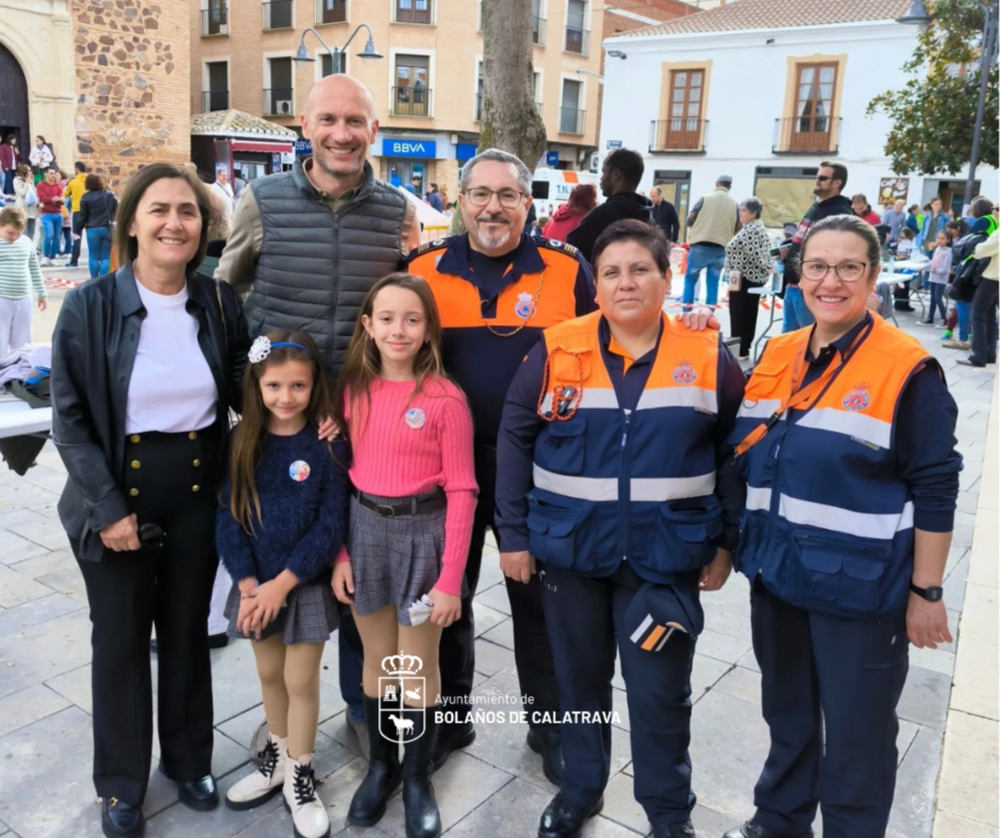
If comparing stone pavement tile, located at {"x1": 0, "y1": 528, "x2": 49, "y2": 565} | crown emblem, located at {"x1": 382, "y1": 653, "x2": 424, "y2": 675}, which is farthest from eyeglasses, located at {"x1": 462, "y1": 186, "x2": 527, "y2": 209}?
stone pavement tile, located at {"x1": 0, "y1": 528, "x2": 49, "y2": 565}

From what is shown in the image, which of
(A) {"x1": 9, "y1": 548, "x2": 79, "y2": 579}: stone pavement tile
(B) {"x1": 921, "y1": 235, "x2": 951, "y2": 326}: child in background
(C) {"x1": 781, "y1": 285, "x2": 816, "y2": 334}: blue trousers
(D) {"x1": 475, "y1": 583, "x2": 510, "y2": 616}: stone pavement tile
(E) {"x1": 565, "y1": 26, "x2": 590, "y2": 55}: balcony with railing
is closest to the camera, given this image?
(D) {"x1": 475, "y1": 583, "x2": 510, "y2": 616}: stone pavement tile

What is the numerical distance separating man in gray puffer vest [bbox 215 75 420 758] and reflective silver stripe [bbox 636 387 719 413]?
1.02 meters

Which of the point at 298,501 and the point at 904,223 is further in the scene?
the point at 904,223

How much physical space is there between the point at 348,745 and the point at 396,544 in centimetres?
89

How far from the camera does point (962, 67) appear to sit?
15766 mm

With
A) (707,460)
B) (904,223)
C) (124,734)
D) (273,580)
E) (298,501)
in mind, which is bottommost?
(124,734)

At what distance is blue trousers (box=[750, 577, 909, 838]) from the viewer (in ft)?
6.97

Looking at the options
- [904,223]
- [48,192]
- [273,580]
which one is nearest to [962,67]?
A: [904,223]

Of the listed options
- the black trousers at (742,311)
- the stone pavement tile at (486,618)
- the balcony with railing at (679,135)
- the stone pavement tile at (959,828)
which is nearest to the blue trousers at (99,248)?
the black trousers at (742,311)

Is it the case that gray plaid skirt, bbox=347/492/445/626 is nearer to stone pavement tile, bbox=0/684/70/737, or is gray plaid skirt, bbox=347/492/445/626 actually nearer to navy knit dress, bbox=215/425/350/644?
navy knit dress, bbox=215/425/350/644

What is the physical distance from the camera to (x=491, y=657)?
3.56 meters

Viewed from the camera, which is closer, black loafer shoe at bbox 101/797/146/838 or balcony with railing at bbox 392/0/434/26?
black loafer shoe at bbox 101/797/146/838

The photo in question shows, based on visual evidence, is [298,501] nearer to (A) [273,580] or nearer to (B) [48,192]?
(A) [273,580]

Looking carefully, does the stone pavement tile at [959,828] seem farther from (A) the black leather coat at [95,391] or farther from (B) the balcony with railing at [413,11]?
(B) the balcony with railing at [413,11]
